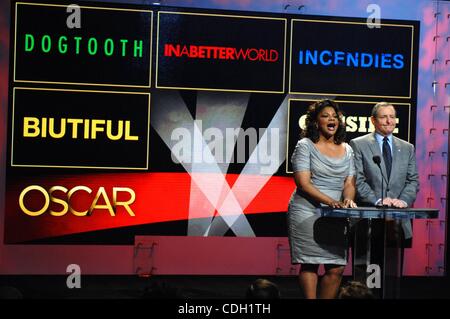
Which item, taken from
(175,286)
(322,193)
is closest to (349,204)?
(322,193)

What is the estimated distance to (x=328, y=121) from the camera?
541cm

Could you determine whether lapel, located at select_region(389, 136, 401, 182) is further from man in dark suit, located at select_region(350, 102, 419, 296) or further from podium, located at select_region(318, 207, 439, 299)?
podium, located at select_region(318, 207, 439, 299)

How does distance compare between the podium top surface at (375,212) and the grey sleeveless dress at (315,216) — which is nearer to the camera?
the podium top surface at (375,212)

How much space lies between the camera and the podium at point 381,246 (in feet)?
16.3

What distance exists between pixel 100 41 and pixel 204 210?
1.75 meters

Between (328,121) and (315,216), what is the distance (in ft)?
1.98

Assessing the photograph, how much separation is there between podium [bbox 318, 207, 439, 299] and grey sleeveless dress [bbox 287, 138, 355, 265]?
12 centimetres

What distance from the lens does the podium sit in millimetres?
4969

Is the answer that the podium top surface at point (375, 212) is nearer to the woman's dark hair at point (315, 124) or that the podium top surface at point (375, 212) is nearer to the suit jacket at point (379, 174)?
the woman's dark hair at point (315, 124)

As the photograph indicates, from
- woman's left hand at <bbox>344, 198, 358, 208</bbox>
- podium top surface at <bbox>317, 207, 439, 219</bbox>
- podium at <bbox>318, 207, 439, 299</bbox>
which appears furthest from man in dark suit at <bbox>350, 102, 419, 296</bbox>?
podium top surface at <bbox>317, 207, 439, 219</bbox>

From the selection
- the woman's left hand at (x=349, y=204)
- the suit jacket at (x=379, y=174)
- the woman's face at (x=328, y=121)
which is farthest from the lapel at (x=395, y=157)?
the woman's left hand at (x=349, y=204)

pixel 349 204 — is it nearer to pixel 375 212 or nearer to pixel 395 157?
pixel 375 212
